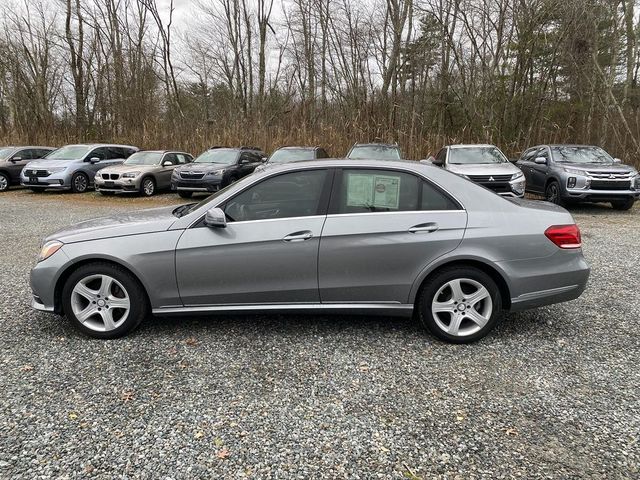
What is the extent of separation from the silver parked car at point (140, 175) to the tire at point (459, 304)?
13.6 metres

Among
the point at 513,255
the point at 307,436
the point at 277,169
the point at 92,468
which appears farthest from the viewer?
the point at 277,169

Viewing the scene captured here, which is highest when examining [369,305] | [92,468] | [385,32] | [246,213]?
[385,32]

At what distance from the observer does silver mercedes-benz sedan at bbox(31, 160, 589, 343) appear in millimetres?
3486

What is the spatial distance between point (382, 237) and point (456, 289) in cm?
74

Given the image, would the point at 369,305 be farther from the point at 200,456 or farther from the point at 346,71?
the point at 346,71

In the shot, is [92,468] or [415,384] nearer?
[92,468]

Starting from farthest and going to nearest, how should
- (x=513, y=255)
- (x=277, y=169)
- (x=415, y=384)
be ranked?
(x=277, y=169) → (x=513, y=255) → (x=415, y=384)

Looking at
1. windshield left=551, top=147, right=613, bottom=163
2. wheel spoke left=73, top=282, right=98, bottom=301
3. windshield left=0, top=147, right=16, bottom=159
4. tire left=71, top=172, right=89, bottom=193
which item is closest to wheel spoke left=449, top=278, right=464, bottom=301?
wheel spoke left=73, top=282, right=98, bottom=301

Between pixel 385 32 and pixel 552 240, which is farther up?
pixel 385 32

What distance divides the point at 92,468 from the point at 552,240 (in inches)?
139

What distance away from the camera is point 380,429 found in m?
2.53

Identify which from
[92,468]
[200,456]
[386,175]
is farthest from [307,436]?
[386,175]

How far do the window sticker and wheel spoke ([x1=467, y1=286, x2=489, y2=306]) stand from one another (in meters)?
0.95

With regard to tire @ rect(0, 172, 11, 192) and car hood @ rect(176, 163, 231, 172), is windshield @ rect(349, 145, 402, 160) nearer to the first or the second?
car hood @ rect(176, 163, 231, 172)
